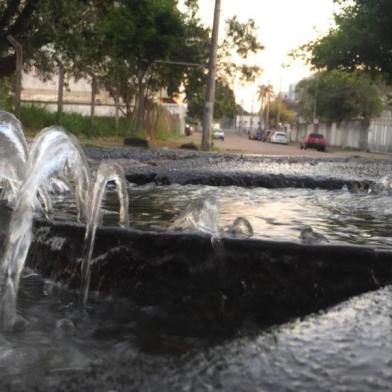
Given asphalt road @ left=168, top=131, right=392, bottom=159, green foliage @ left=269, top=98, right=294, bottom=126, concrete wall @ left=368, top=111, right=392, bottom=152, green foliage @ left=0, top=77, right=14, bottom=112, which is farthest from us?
green foliage @ left=269, top=98, right=294, bottom=126

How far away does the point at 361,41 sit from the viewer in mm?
24375

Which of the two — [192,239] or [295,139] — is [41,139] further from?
[295,139]

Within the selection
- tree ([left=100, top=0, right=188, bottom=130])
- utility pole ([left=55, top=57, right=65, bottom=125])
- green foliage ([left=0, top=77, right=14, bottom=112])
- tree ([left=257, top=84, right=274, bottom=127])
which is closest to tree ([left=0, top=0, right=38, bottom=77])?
green foliage ([left=0, top=77, right=14, bottom=112])

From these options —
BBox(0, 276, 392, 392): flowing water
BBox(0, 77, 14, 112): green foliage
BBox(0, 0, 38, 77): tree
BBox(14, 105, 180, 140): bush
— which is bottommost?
BBox(0, 276, 392, 392): flowing water

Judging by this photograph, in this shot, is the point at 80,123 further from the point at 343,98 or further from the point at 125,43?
the point at 343,98

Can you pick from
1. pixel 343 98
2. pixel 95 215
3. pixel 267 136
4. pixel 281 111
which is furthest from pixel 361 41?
pixel 281 111

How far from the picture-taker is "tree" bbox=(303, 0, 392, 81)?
22859mm

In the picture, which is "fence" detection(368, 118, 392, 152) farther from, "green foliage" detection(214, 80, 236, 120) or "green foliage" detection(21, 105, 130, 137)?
"green foliage" detection(21, 105, 130, 137)

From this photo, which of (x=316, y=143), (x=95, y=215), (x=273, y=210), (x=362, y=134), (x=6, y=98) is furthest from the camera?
(x=362, y=134)

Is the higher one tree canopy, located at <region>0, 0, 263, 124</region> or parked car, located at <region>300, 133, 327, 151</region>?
tree canopy, located at <region>0, 0, 263, 124</region>

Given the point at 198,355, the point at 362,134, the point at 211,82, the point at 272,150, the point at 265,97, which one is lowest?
the point at 272,150

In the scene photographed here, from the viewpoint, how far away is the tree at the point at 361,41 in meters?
22.9

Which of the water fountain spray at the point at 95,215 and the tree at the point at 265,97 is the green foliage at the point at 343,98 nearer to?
the water fountain spray at the point at 95,215

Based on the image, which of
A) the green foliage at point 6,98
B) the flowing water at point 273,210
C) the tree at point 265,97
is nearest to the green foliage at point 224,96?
the green foliage at point 6,98
